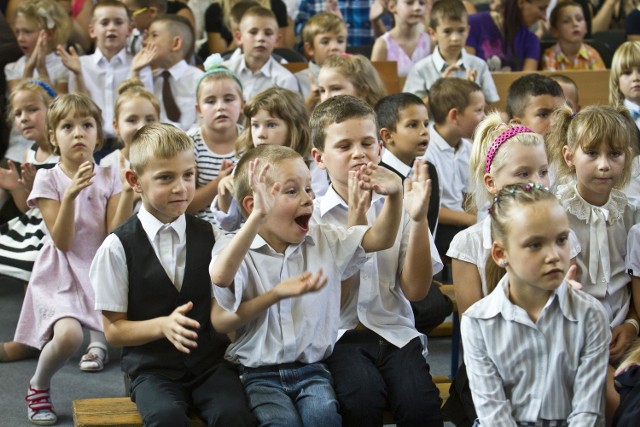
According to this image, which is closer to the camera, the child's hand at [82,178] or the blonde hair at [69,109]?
the child's hand at [82,178]

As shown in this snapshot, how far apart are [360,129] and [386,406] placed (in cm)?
82

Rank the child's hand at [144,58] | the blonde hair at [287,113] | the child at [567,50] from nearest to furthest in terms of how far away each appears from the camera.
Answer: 1. the blonde hair at [287,113]
2. the child's hand at [144,58]
3. the child at [567,50]

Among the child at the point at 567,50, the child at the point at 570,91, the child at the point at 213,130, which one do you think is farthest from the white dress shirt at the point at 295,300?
the child at the point at 567,50

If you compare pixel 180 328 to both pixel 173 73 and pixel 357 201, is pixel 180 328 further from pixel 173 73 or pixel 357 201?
pixel 173 73

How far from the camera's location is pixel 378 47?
215 inches

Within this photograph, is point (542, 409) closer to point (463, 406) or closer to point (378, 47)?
point (463, 406)

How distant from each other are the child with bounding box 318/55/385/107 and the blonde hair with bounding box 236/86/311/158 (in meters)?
0.57

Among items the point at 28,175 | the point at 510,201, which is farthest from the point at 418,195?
the point at 28,175

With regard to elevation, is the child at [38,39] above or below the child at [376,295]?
above

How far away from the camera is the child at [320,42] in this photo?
505 cm

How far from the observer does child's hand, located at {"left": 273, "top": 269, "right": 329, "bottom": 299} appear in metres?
2.36

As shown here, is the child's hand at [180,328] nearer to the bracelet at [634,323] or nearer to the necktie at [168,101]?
the bracelet at [634,323]

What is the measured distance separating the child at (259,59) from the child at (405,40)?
2.36ft

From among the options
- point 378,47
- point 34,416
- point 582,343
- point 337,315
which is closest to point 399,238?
point 337,315
